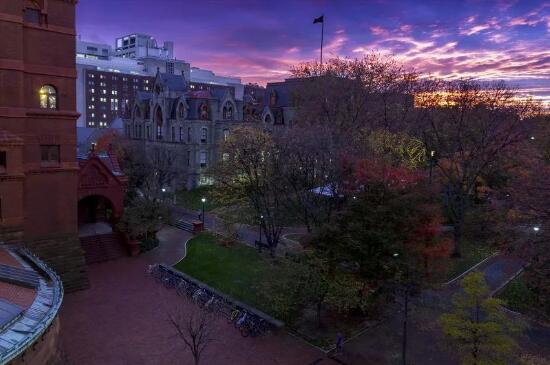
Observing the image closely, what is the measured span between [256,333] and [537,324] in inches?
568

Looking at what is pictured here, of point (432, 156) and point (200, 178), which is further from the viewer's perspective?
point (200, 178)

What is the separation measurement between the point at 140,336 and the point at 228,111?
1786 inches

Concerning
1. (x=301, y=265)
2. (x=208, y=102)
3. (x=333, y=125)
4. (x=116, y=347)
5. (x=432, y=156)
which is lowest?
(x=116, y=347)

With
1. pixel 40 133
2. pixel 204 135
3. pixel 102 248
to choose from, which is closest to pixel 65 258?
pixel 102 248

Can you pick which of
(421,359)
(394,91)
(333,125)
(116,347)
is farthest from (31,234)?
(394,91)

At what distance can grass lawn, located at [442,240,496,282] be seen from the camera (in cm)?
2934

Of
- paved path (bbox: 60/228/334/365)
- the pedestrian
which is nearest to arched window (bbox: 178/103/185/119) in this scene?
paved path (bbox: 60/228/334/365)

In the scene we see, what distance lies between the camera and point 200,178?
60.2 meters

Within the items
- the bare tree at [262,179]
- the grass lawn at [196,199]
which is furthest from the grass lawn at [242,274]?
the grass lawn at [196,199]

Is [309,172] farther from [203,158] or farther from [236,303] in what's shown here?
[203,158]

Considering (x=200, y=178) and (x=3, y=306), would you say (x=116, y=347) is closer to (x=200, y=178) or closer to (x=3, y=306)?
(x=3, y=306)

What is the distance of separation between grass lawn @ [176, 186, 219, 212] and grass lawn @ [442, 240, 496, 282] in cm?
2588

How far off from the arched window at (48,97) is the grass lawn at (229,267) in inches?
519

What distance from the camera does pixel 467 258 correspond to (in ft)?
106
